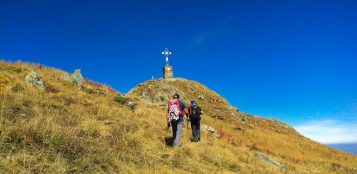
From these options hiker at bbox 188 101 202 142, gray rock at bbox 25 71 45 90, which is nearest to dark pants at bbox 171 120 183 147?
hiker at bbox 188 101 202 142

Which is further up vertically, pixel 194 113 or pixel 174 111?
pixel 194 113

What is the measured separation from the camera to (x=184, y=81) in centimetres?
5569

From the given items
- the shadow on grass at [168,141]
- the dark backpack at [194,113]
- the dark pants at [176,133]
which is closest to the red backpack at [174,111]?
the dark pants at [176,133]

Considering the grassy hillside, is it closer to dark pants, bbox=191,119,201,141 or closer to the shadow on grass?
the shadow on grass

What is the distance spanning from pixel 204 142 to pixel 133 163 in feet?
23.1

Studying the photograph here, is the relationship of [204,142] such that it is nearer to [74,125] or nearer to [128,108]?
[128,108]

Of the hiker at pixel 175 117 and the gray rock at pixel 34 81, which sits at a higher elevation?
the gray rock at pixel 34 81

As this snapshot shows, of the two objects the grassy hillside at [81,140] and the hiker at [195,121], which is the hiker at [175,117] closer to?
the grassy hillside at [81,140]

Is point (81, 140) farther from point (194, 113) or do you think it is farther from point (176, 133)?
point (194, 113)

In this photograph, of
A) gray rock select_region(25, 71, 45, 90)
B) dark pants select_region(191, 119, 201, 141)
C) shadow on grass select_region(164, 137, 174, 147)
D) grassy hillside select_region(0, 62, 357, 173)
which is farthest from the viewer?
gray rock select_region(25, 71, 45, 90)

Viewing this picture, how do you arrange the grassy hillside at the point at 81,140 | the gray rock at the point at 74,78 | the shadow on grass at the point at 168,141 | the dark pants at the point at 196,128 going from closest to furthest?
the grassy hillside at the point at 81,140
the shadow on grass at the point at 168,141
the dark pants at the point at 196,128
the gray rock at the point at 74,78

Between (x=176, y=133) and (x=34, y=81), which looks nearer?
(x=176, y=133)

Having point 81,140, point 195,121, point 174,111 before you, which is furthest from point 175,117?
point 81,140

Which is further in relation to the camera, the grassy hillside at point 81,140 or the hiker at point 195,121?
the hiker at point 195,121
